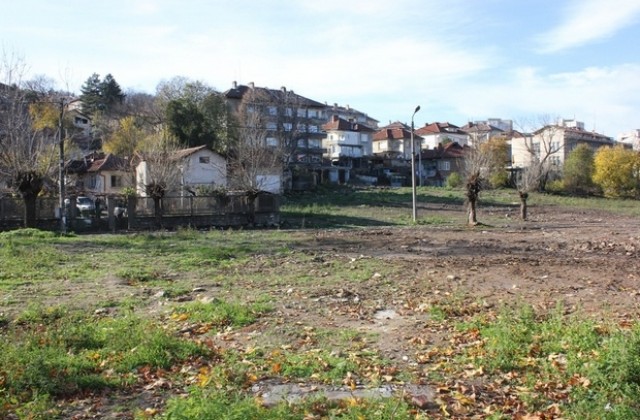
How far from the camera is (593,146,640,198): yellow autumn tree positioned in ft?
206

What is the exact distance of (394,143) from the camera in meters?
95.3

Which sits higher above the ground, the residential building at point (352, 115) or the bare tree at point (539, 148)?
the residential building at point (352, 115)

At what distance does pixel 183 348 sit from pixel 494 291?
5735 millimetres

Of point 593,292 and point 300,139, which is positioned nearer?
point 593,292

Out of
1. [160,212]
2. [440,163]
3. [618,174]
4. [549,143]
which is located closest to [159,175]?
[160,212]

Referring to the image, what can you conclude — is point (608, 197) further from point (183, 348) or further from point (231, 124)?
point (183, 348)

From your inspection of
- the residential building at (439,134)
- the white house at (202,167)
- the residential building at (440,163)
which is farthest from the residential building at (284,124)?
the residential building at (439,134)

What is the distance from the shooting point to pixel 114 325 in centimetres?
798

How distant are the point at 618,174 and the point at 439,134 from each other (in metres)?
47.3

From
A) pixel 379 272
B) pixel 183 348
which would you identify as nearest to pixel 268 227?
pixel 379 272

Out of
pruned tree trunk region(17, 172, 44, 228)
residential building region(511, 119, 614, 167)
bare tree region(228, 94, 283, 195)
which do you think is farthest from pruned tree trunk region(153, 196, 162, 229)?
residential building region(511, 119, 614, 167)

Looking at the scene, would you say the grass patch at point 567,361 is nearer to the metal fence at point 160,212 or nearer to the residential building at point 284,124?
the metal fence at point 160,212

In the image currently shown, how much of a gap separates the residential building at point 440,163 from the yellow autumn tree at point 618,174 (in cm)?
2216

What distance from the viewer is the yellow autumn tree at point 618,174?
6269 cm
